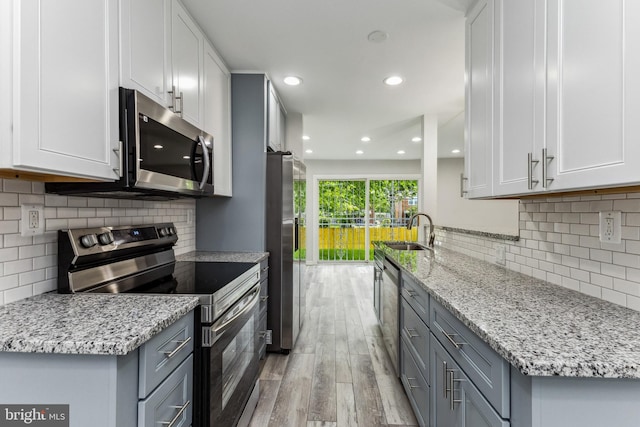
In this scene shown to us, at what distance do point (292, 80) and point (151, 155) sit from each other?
185cm

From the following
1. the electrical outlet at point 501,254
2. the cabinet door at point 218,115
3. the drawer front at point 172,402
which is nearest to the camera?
the drawer front at point 172,402

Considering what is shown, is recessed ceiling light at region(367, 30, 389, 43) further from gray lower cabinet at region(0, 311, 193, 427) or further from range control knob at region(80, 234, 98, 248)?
gray lower cabinet at region(0, 311, 193, 427)

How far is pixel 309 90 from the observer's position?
10.6ft

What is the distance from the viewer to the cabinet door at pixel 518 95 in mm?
1249

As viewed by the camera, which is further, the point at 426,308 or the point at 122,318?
the point at 426,308

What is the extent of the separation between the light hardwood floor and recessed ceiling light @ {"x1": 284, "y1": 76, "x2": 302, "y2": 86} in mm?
2436

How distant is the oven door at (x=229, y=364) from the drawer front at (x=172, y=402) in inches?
2.4

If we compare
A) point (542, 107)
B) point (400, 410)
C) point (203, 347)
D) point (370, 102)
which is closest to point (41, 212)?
point (203, 347)

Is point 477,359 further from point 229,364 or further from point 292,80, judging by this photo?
point 292,80

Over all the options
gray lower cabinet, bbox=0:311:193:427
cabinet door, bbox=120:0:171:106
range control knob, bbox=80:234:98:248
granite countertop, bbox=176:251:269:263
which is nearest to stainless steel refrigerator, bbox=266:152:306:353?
granite countertop, bbox=176:251:269:263

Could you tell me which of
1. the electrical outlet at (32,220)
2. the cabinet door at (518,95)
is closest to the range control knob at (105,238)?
the electrical outlet at (32,220)

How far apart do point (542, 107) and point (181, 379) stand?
5.53 feet

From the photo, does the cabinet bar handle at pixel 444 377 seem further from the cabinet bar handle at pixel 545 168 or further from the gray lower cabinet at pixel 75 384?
the gray lower cabinet at pixel 75 384

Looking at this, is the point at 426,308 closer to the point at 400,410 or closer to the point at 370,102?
the point at 400,410
